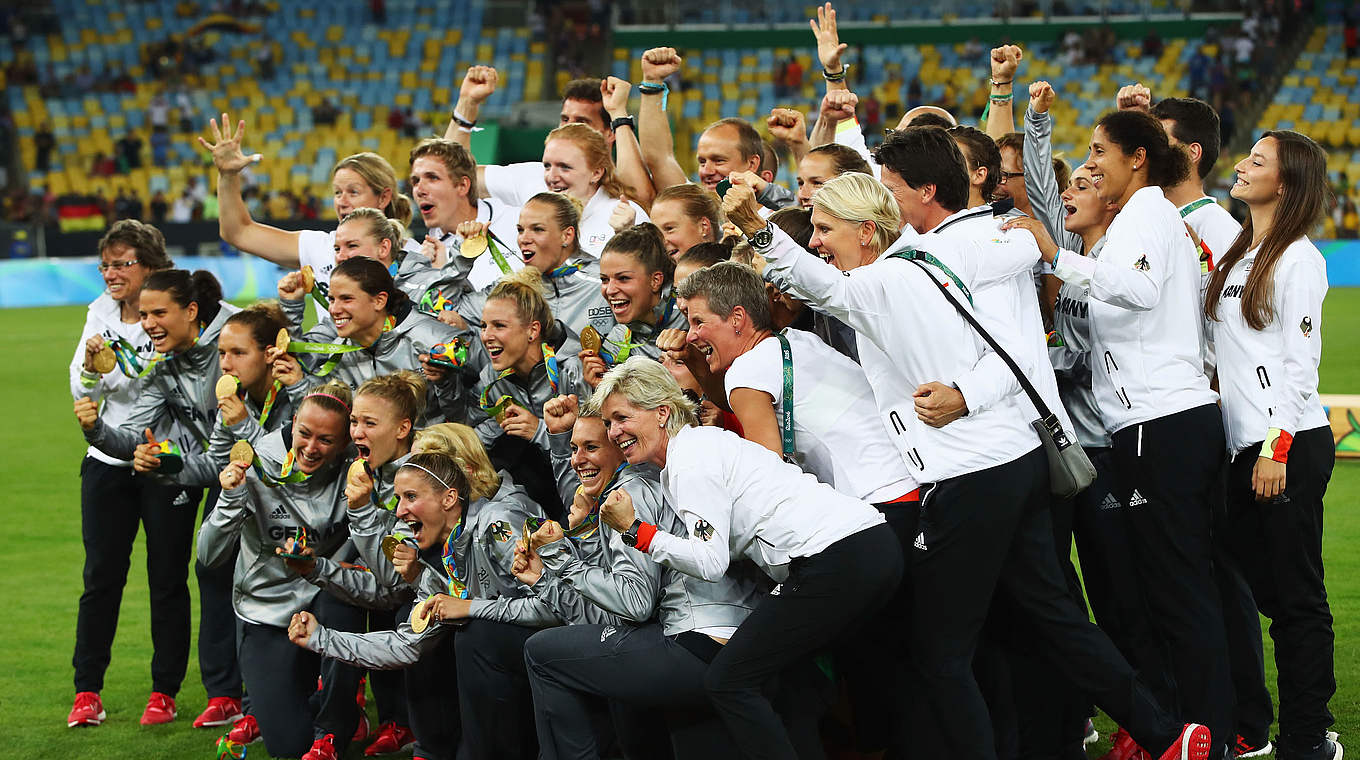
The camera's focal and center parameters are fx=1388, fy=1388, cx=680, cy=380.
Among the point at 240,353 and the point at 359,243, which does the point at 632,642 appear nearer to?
the point at 240,353

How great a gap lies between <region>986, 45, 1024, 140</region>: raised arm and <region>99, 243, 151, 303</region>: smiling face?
3769mm

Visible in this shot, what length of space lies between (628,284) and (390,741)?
200 cm

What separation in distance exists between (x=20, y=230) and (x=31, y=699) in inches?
840

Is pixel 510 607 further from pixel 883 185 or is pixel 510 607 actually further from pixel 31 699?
pixel 31 699

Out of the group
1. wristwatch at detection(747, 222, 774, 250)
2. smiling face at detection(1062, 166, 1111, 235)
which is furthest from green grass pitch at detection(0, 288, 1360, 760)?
wristwatch at detection(747, 222, 774, 250)

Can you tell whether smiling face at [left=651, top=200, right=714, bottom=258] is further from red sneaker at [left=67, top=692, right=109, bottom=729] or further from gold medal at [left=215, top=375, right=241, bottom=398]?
red sneaker at [left=67, top=692, right=109, bottom=729]

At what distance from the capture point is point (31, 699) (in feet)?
20.0

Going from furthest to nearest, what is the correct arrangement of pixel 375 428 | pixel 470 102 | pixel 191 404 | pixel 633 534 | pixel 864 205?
pixel 470 102
pixel 191 404
pixel 375 428
pixel 864 205
pixel 633 534

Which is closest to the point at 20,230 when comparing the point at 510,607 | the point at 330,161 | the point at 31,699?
the point at 330,161

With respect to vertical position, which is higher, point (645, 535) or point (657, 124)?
point (657, 124)

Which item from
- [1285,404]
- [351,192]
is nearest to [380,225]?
[351,192]

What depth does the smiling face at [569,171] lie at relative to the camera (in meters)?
6.37

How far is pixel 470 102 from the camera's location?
283 inches

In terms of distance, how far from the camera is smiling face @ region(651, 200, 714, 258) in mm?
5453
